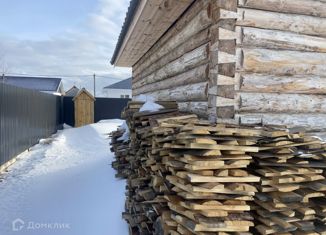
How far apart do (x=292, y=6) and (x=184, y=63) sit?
1423mm

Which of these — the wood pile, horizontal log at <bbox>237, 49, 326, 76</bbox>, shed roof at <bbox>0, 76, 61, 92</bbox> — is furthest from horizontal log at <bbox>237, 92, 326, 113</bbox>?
shed roof at <bbox>0, 76, 61, 92</bbox>

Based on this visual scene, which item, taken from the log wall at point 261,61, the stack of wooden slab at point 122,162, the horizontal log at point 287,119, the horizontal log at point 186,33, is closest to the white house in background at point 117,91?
the stack of wooden slab at point 122,162

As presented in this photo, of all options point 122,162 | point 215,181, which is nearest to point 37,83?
point 122,162

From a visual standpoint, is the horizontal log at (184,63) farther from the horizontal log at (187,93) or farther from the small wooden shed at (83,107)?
the small wooden shed at (83,107)

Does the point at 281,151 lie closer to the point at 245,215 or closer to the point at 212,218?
the point at 245,215

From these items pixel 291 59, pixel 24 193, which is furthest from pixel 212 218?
pixel 24 193

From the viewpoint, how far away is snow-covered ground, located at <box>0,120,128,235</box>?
156 inches

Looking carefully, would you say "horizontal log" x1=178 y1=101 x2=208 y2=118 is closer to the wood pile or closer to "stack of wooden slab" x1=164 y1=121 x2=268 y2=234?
the wood pile

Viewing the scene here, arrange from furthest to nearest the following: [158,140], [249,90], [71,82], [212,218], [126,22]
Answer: [71,82]
[126,22]
[249,90]
[158,140]
[212,218]

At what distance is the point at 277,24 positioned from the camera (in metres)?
2.83

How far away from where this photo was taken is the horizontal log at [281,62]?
2.73 meters

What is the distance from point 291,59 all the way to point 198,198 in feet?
5.86

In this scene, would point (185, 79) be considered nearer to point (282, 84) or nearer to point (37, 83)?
point (282, 84)

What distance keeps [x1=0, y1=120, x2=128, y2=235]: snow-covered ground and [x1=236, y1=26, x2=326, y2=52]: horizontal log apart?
9.24 feet
